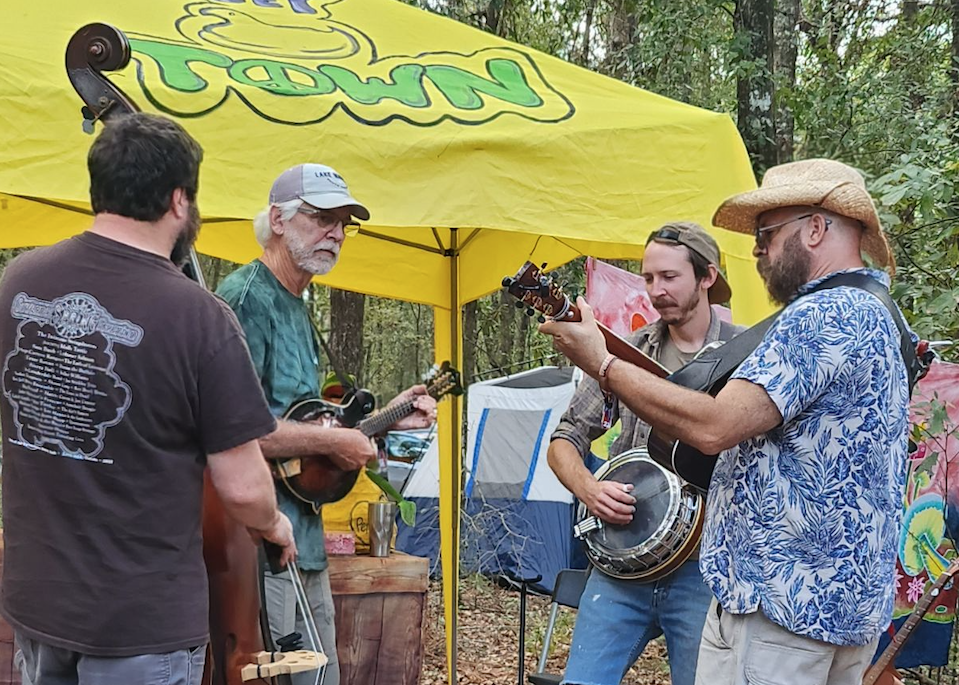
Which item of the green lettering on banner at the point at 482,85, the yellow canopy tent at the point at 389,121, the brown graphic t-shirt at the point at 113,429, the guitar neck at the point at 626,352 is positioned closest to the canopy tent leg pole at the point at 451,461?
the green lettering on banner at the point at 482,85

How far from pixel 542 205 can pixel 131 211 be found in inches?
70.8

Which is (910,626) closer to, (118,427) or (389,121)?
(389,121)

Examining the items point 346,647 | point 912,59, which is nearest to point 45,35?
point 346,647

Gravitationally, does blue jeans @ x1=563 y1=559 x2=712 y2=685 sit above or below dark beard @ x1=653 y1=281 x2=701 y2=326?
below

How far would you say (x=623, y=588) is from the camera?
3398 millimetres

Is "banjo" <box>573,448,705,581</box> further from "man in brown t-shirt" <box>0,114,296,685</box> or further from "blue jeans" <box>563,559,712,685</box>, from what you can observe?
"man in brown t-shirt" <box>0,114,296,685</box>

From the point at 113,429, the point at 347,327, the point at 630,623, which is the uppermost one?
the point at 347,327

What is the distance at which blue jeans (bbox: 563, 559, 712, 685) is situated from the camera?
3.30 meters

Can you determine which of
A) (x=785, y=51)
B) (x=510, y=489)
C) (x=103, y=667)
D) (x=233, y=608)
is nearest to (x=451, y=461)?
(x=233, y=608)

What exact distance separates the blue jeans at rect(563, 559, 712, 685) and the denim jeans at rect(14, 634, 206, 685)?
1485 mm

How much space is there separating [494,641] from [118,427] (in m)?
6.13

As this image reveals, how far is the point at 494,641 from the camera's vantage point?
25.7ft

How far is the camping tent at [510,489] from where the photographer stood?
8.48 m

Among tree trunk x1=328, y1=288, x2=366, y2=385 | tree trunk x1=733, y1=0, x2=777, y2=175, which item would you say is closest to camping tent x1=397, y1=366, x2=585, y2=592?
tree trunk x1=328, y1=288, x2=366, y2=385
